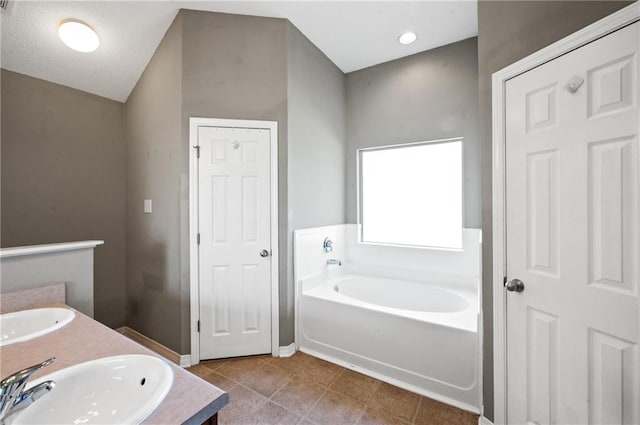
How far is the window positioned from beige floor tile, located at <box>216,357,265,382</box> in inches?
68.0

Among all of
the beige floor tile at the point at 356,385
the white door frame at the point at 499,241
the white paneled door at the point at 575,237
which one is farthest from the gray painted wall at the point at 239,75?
the white paneled door at the point at 575,237

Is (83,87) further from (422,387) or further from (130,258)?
(422,387)

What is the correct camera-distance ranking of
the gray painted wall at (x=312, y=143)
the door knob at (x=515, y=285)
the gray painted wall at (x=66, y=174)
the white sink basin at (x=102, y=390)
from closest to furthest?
the white sink basin at (x=102, y=390), the door knob at (x=515, y=285), the gray painted wall at (x=66, y=174), the gray painted wall at (x=312, y=143)

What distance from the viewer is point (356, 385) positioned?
1.91 m

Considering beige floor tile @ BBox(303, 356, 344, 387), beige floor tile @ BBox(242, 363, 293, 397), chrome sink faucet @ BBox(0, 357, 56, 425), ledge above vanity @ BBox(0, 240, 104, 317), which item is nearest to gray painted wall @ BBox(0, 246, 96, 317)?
ledge above vanity @ BBox(0, 240, 104, 317)

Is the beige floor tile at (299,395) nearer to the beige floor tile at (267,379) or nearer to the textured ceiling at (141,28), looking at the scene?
the beige floor tile at (267,379)

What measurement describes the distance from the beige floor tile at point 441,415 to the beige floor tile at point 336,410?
0.37 m

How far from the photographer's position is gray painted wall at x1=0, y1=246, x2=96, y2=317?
1.21 metres

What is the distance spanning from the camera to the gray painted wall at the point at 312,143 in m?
2.33

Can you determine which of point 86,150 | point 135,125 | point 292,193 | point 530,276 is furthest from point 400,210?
point 86,150

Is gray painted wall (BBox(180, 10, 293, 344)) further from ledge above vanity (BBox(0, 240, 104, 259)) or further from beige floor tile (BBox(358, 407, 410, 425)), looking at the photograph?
beige floor tile (BBox(358, 407, 410, 425))

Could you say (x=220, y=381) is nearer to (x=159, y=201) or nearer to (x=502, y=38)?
(x=159, y=201)

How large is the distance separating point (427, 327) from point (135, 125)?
323cm

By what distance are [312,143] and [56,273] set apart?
6.79 feet
